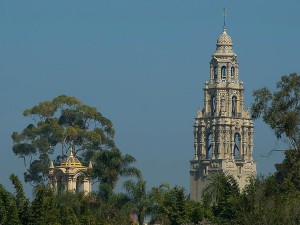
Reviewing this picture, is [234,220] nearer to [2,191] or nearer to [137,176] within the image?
[2,191]

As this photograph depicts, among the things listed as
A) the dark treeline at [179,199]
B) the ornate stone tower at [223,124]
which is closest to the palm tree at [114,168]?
the dark treeline at [179,199]

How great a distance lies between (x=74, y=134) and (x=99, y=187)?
4395 centimetres

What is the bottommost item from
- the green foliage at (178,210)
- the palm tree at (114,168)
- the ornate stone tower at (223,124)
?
the green foliage at (178,210)

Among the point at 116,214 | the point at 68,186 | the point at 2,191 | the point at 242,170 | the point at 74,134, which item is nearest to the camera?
the point at 2,191

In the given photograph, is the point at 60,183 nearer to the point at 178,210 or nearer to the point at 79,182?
the point at 79,182

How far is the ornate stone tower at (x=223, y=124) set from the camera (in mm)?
197125

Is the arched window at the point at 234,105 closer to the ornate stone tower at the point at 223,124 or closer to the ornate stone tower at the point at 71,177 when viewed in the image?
the ornate stone tower at the point at 223,124

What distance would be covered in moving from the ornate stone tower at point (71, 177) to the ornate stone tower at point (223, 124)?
36.7 metres

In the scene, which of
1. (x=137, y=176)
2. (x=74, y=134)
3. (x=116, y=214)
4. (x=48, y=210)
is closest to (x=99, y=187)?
(x=137, y=176)

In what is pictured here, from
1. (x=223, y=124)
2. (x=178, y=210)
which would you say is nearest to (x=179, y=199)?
(x=178, y=210)

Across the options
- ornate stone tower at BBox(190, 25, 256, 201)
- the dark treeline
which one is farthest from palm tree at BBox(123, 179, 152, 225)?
ornate stone tower at BBox(190, 25, 256, 201)

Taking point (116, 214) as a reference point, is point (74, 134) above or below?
above

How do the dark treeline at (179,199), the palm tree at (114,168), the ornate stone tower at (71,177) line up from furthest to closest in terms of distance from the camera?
the ornate stone tower at (71,177) < the palm tree at (114,168) < the dark treeline at (179,199)

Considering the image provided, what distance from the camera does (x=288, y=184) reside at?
387 ft
